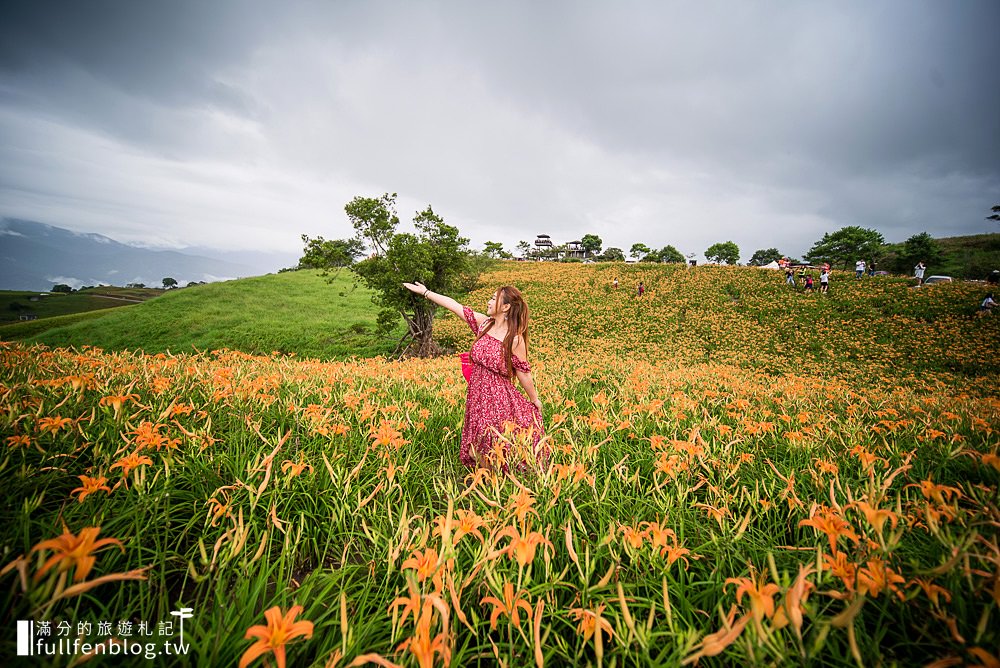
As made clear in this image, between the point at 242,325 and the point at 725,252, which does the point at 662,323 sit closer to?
the point at 242,325

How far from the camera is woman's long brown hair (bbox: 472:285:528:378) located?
3.17 meters

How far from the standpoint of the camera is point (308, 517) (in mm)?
1800

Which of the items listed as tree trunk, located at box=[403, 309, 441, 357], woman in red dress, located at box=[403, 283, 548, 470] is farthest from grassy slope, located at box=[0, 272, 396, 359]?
woman in red dress, located at box=[403, 283, 548, 470]

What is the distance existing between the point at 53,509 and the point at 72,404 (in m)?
1.12

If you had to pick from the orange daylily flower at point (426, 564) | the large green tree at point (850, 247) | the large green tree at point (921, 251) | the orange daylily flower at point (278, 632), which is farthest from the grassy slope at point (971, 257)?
the orange daylily flower at point (278, 632)

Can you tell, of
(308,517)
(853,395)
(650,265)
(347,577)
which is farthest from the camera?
(650,265)

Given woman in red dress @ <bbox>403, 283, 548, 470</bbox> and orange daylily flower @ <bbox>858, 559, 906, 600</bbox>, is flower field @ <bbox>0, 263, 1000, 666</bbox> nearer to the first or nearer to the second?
orange daylily flower @ <bbox>858, 559, 906, 600</bbox>

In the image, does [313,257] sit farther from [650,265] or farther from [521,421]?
[650,265]

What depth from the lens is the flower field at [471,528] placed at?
99cm

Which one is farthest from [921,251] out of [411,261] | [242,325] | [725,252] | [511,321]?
[242,325]

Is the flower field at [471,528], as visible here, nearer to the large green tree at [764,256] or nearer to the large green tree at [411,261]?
the large green tree at [411,261]

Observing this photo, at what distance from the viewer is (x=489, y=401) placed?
3.09 meters

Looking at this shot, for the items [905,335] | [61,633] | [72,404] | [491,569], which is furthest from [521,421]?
[905,335]

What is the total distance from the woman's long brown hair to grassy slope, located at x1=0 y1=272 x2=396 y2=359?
35.4 feet
